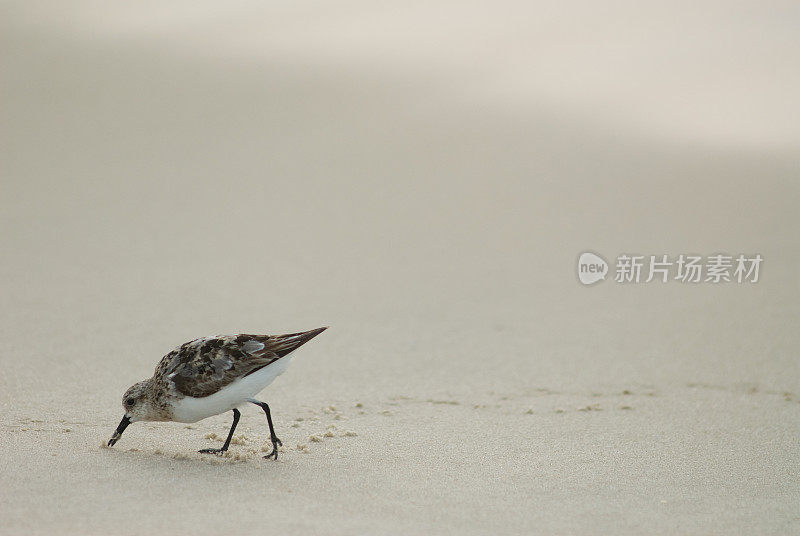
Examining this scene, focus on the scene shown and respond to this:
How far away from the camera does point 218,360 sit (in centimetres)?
437

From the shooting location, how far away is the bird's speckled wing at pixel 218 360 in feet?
14.2

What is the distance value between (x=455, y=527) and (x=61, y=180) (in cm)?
758

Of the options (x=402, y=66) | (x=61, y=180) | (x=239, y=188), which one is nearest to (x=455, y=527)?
(x=239, y=188)

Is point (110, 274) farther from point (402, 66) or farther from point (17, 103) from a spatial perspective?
point (402, 66)
